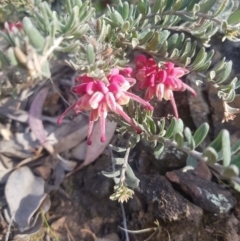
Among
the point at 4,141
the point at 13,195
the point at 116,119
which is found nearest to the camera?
the point at 116,119

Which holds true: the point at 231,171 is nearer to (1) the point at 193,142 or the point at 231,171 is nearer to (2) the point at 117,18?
(1) the point at 193,142

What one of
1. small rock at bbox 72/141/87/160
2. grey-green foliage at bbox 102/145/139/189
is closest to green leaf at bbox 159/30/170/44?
grey-green foliage at bbox 102/145/139/189

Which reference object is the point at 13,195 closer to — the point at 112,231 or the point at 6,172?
the point at 6,172

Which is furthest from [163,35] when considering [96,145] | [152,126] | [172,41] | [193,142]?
[96,145]

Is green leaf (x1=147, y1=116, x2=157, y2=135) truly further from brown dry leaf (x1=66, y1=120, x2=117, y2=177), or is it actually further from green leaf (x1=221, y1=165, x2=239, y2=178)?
brown dry leaf (x1=66, y1=120, x2=117, y2=177)

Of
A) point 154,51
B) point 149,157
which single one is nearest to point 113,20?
point 154,51
